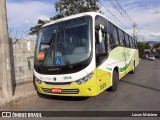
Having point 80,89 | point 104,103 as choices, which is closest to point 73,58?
point 80,89

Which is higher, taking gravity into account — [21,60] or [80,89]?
[21,60]

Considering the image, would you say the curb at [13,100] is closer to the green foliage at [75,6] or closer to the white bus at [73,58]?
the white bus at [73,58]

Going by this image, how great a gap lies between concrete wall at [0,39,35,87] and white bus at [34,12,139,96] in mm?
3517

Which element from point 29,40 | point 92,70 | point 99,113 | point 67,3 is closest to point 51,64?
point 92,70

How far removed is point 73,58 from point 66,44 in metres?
0.58

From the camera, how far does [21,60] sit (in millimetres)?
11695

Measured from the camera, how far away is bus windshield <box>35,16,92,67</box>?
6.86 metres

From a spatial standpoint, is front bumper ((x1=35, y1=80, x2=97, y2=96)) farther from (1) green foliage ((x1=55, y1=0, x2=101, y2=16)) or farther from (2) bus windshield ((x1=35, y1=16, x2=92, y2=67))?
(1) green foliage ((x1=55, y1=0, x2=101, y2=16))

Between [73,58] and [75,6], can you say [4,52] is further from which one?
[75,6]

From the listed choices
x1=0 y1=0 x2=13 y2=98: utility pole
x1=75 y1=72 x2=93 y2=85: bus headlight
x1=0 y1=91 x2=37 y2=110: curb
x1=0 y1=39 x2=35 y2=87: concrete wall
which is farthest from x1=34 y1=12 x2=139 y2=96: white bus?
x1=0 y1=39 x2=35 y2=87: concrete wall

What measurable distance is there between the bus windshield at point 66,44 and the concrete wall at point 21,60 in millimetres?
3612

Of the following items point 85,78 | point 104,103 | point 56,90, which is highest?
point 85,78

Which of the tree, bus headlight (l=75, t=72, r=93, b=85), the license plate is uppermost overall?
the tree

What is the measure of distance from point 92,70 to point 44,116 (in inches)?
74.6
